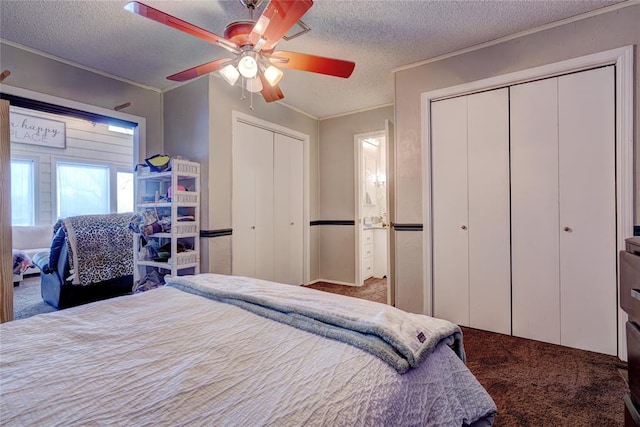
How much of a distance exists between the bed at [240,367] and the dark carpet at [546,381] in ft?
2.51

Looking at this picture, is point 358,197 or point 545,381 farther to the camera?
point 358,197

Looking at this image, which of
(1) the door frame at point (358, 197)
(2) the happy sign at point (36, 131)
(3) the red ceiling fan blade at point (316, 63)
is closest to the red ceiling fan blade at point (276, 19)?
(3) the red ceiling fan blade at point (316, 63)

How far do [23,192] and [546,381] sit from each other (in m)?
7.41

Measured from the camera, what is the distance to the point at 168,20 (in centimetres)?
147

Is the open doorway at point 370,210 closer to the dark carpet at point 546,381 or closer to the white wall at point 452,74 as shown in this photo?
the white wall at point 452,74

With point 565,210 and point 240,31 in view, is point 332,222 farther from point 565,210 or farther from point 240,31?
point 240,31

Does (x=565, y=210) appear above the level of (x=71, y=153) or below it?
below

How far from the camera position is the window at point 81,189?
5691 mm

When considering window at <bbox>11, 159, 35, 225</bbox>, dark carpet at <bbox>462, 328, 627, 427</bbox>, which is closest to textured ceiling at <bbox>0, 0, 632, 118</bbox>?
dark carpet at <bbox>462, 328, 627, 427</bbox>

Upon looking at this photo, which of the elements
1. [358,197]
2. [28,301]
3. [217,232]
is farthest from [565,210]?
[28,301]

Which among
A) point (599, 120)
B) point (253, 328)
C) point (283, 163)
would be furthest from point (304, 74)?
point (253, 328)

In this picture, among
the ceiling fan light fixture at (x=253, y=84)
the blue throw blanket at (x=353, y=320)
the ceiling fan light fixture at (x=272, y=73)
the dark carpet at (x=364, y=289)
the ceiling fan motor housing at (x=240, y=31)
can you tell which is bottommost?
the dark carpet at (x=364, y=289)

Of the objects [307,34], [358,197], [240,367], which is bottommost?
[240,367]

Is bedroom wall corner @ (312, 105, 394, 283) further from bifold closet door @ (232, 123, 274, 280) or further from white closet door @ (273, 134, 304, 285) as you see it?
bifold closet door @ (232, 123, 274, 280)
